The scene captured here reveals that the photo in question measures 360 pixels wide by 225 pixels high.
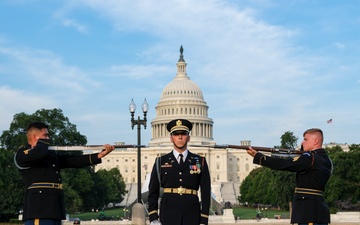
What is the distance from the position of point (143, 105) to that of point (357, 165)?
95.7ft

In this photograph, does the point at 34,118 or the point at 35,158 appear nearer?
the point at 35,158

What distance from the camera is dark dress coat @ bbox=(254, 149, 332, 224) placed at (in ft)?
36.7

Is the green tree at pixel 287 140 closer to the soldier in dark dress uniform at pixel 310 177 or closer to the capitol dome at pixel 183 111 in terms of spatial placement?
the soldier in dark dress uniform at pixel 310 177

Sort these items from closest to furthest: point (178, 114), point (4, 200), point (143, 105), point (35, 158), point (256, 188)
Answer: point (35, 158)
point (143, 105)
point (4, 200)
point (256, 188)
point (178, 114)

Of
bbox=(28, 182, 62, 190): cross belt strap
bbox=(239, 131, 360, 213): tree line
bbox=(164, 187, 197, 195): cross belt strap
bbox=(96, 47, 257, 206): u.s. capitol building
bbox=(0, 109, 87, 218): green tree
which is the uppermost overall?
bbox=(96, 47, 257, 206): u.s. capitol building

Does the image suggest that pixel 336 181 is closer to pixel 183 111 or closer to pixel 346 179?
pixel 346 179

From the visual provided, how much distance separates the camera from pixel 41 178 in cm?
1072

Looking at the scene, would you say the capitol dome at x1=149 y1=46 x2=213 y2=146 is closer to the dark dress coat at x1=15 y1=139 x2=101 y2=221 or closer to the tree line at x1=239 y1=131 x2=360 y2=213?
the tree line at x1=239 y1=131 x2=360 y2=213

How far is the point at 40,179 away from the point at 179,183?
2.07 meters

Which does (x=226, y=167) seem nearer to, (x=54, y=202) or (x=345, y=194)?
(x=345, y=194)

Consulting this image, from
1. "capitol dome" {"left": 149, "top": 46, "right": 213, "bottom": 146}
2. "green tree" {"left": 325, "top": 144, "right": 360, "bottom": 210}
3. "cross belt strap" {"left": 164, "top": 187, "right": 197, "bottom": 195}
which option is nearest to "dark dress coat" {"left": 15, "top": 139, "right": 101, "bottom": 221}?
"cross belt strap" {"left": 164, "top": 187, "right": 197, "bottom": 195}

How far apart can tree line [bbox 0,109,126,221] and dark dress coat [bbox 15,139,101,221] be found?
136ft

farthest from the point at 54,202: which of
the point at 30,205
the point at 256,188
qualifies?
the point at 256,188

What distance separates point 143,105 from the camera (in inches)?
1515
